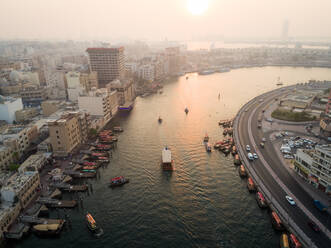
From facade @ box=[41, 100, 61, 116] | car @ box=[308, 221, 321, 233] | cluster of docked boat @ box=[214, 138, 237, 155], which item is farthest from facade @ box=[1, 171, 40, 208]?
car @ box=[308, 221, 321, 233]

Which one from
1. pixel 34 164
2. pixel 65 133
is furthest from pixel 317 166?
pixel 34 164

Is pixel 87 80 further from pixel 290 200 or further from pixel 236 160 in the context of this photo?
pixel 290 200

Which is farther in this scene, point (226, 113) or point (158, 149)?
point (226, 113)

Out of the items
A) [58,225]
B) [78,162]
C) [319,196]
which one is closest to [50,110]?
[78,162]

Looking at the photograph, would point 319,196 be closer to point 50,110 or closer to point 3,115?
point 50,110

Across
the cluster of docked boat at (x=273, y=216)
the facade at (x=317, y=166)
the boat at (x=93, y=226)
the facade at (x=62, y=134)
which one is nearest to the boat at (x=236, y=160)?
the cluster of docked boat at (x=273, y=216)

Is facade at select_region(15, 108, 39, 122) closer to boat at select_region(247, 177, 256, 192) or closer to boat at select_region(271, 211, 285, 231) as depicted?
boat at select_region(247, 177, 256, 192)

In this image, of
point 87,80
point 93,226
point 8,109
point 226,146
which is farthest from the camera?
point 87,80
